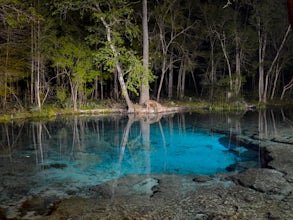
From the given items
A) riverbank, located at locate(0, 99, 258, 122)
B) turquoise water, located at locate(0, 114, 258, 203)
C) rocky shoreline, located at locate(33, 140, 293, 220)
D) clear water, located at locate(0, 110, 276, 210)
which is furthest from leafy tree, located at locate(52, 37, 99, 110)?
rocky shoreline, located at locate(33, 140, 293, 220)

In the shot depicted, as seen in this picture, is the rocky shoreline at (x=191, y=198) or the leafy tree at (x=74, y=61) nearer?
the rocky shoreline at (x=191, y=198)

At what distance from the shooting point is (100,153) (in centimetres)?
1039

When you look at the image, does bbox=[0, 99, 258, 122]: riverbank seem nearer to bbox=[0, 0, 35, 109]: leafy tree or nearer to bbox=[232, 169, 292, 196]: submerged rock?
bbox=[0, 0, 35, 109]: leafy tree

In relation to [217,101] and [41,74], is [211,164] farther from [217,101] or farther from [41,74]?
[217,101]

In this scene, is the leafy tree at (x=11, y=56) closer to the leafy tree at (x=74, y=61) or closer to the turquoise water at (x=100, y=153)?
the leafy tree at (x=74, y=61)

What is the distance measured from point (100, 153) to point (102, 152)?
0.44ft

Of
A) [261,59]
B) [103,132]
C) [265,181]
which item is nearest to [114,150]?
[103,132]

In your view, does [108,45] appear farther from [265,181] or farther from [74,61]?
[265,181]

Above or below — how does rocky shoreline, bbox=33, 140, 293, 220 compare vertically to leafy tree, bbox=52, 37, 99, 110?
below

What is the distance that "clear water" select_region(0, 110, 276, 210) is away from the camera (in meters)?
7.56

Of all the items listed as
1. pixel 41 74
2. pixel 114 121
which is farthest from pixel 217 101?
pixel 41 74

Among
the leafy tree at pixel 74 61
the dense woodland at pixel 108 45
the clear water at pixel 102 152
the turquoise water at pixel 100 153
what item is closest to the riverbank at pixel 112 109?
the dense woodland at pixel 108 45

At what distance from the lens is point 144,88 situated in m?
21.3

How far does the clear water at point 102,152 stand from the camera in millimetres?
7559
